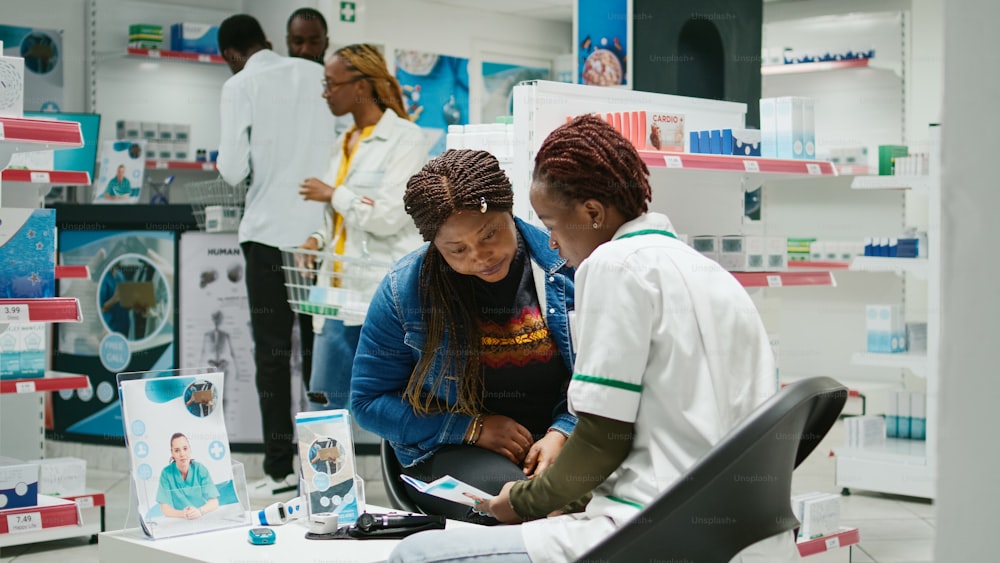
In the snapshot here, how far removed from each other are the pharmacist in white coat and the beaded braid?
2823 mm

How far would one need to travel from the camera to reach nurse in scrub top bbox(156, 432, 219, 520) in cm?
212

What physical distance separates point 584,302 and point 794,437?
36 cm

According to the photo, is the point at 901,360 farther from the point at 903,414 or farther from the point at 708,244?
the point at 708,244

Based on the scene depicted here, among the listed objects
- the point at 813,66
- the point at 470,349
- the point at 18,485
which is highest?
the point at 813,66

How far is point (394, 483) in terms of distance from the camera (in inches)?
99.5

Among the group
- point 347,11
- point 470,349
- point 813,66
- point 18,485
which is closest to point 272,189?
point 18,485

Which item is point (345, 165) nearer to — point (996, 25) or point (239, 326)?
point (239, 326)

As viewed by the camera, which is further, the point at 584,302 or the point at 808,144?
the point at 808,144

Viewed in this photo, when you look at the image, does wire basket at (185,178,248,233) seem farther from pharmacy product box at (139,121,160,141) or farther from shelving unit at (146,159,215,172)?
pharmacy product box at (139,121,160,141)

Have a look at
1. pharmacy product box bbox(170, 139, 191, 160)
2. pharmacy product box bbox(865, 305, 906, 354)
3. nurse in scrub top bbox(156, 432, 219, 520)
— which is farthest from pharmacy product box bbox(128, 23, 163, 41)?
nurse in scrub top bbox(156, 432, 219, 520)

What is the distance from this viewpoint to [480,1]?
9.59 meters

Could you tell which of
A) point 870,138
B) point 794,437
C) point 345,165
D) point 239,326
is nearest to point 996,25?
point 794,437

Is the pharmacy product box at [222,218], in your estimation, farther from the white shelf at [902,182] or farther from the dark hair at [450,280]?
the white shelf at [902,182]

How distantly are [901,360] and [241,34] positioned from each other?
→ 353 centimetres
